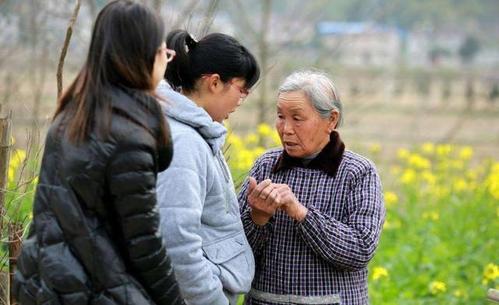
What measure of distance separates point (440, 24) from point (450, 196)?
134 feet

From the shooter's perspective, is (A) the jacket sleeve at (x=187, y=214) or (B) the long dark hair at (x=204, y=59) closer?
(A) the jacket sleeve at (x=187, y=214)

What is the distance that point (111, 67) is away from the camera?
2361mm

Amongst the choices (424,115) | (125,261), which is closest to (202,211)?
(125,261)

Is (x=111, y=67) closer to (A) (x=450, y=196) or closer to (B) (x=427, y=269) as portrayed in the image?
(B) (x=427, y=269)

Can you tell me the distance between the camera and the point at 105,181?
7.59 ft

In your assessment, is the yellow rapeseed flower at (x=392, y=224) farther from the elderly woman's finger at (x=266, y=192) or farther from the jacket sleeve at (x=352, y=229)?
the elderly woman's finger at (x=266, y=192)

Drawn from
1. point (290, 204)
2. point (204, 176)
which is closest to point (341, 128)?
point (290, 204)

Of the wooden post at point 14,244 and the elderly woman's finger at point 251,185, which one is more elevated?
the elderly woman's finger at point 251,185

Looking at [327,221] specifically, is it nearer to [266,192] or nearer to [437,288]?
[266,192]

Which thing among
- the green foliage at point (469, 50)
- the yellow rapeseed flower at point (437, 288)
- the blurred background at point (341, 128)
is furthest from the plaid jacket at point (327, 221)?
the green foliage at point (469, 50)

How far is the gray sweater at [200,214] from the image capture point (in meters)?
Result: 2.61

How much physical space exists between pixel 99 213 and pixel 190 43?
0.73 m

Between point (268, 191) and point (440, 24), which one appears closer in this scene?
point (268, 191)

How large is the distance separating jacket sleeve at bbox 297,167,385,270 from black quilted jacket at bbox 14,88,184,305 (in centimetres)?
75
